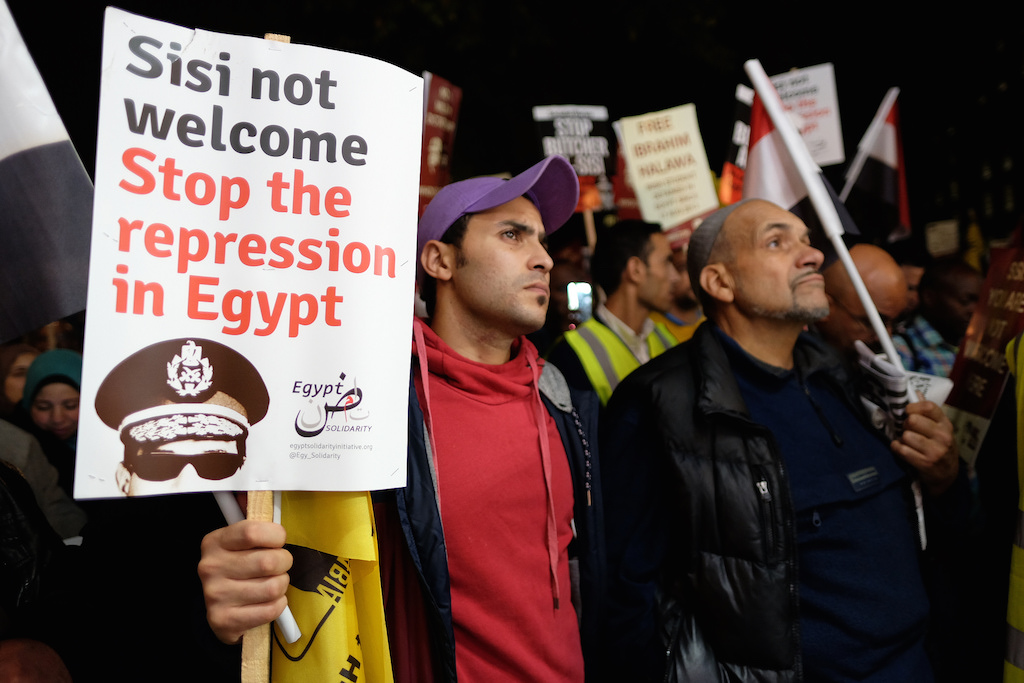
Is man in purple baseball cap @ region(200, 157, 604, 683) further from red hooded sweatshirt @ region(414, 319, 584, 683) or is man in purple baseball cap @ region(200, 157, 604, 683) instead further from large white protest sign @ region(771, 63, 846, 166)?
large white protest sign @ region(771, 63, 846, 166)

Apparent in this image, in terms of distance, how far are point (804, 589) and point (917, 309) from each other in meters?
3.92

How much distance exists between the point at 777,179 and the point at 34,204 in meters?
2.61

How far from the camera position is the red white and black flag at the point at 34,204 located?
4.59 ft

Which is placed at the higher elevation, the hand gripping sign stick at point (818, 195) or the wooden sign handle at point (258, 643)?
the hand gripping sign stick at point (818, 195)

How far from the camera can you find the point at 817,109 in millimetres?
4699

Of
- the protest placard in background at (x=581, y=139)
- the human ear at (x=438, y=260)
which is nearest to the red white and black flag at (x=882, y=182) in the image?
the protest placard in background at (x=581, y=139)

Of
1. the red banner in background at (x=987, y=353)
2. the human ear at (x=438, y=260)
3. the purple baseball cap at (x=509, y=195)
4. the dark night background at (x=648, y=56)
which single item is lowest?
the red banner in background at (x=987, y=353)

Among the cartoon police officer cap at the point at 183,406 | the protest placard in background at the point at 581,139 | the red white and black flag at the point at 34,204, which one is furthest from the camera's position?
the protest placard in background at the point at 581,139

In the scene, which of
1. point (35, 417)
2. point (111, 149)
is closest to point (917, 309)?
point (111, 149)

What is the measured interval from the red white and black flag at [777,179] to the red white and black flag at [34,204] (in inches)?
97.7

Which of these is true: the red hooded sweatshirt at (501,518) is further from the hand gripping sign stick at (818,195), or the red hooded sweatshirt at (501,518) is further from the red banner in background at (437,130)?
the red banner in background at (437,130)

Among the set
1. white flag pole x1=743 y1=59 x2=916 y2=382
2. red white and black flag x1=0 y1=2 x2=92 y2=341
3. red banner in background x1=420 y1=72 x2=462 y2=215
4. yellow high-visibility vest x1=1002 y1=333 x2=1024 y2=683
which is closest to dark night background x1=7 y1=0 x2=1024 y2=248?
red banner in background x1=420 y1=72 x2=462 y2=215

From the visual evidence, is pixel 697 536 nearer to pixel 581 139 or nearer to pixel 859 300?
pixel 859 300

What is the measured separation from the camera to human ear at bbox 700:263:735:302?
105 inches
